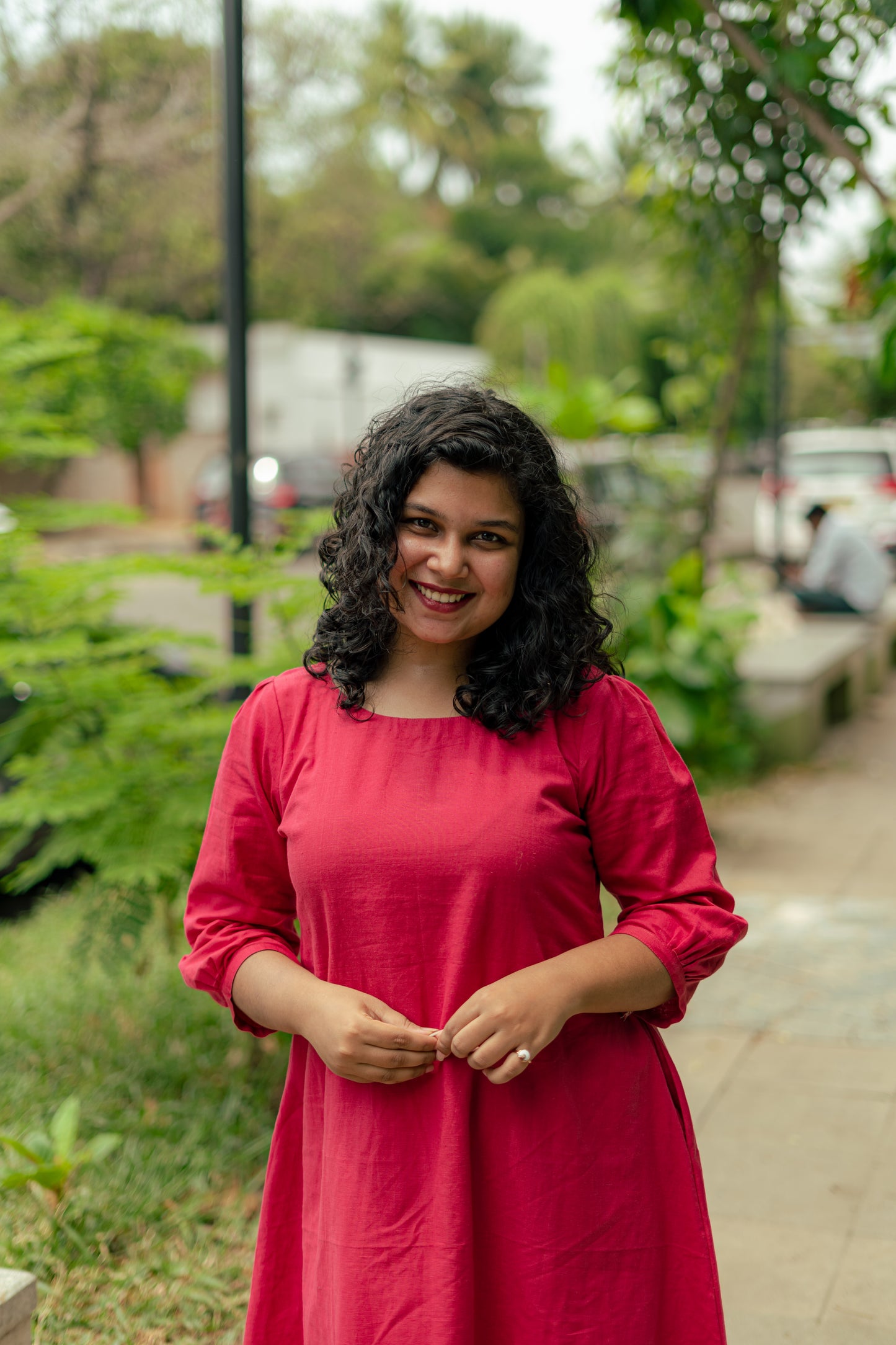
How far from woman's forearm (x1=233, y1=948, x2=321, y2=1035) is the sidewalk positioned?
1.57 meters

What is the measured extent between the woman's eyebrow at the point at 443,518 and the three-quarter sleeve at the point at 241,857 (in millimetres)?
316

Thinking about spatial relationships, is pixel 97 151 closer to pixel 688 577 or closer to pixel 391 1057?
pixel 688 577

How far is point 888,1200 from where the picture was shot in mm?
3146

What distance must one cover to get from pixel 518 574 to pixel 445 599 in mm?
123

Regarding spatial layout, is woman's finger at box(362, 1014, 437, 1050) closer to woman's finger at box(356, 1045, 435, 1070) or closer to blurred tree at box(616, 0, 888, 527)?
woman's finger at box(356, 1045, 435, 1070)

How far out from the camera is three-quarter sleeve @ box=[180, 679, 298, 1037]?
1.71 m

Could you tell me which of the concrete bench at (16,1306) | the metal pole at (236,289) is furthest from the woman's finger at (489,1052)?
the metal pole at (236,289)

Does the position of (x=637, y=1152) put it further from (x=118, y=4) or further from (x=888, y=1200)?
(x=118, y=4)

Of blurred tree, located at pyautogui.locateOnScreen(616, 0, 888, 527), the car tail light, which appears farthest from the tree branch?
the car tail light

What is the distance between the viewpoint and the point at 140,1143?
331 cm

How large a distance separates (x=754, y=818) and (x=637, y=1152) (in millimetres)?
5294

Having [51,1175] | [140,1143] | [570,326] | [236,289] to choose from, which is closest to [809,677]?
[236,289]

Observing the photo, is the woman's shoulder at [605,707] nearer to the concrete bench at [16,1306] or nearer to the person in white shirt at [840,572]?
the concrete bench at [16,1306]

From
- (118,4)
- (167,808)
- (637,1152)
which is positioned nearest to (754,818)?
(167,808)
